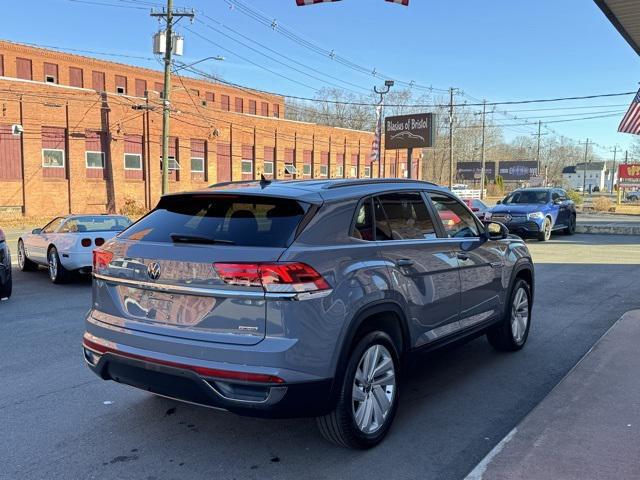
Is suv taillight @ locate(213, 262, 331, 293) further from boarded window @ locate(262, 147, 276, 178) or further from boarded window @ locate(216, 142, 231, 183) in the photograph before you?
boarded window @ locate(262, 147, 276, 178)

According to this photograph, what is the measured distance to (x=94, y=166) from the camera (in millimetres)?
32719

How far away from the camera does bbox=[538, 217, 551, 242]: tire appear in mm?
18547

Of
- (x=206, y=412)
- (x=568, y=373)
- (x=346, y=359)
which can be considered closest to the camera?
(x=346, y=359)

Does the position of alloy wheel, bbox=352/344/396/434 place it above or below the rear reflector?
below

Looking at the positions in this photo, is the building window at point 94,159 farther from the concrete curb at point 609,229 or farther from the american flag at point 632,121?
the american flag at point 632,121

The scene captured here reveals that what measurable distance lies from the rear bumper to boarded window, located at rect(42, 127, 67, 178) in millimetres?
30813

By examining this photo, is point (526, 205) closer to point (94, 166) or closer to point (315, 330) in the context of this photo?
point (315, 330)

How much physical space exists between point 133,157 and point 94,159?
256 centimetres

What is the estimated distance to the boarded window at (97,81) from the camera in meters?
52.2

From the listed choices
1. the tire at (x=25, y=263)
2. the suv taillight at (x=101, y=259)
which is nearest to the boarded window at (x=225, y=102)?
the tire at (x=25, y=263)

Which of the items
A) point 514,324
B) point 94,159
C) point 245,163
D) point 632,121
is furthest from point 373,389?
point 245,163

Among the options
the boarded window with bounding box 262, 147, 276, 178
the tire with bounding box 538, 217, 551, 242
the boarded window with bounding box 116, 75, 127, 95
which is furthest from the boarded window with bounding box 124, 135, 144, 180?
the tire with bounding box 538, 217, 551, 242

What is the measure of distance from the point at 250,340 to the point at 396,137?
35.7 metres

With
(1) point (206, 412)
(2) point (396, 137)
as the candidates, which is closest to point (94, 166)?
(2) point (396, 137)
